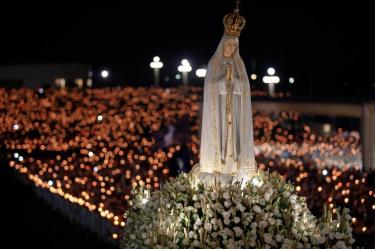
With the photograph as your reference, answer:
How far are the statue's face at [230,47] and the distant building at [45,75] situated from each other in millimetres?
32265

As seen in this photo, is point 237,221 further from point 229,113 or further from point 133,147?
point 133,147

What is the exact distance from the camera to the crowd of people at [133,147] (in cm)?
1720

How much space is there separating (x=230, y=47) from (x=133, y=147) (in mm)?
16487

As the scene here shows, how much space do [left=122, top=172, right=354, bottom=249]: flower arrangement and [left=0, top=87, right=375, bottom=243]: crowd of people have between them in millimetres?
4525

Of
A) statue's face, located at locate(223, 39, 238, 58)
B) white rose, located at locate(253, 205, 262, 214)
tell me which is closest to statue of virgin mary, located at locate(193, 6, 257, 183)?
statue's face, located at locate(223, 39, 238, 58)

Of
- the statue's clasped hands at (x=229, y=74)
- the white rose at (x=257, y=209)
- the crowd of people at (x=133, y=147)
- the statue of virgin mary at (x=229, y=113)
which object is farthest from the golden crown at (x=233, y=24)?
the crowd of people at (x=133, y=147)

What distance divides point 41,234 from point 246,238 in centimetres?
903

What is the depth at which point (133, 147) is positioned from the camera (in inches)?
1028

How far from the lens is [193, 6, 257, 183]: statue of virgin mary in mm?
9820

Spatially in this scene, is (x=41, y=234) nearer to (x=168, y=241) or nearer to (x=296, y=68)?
(x=168, y=241)

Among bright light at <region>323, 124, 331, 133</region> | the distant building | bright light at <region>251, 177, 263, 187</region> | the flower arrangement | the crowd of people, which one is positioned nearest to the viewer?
the flower arrangement

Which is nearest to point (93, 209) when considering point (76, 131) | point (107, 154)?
point (107, 154)

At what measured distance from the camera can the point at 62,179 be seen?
20297 millimetres

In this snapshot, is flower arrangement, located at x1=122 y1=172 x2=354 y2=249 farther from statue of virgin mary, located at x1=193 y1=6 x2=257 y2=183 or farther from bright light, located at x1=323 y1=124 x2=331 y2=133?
bright light, located at x1=323 y1=124 x2=331 y2=133
